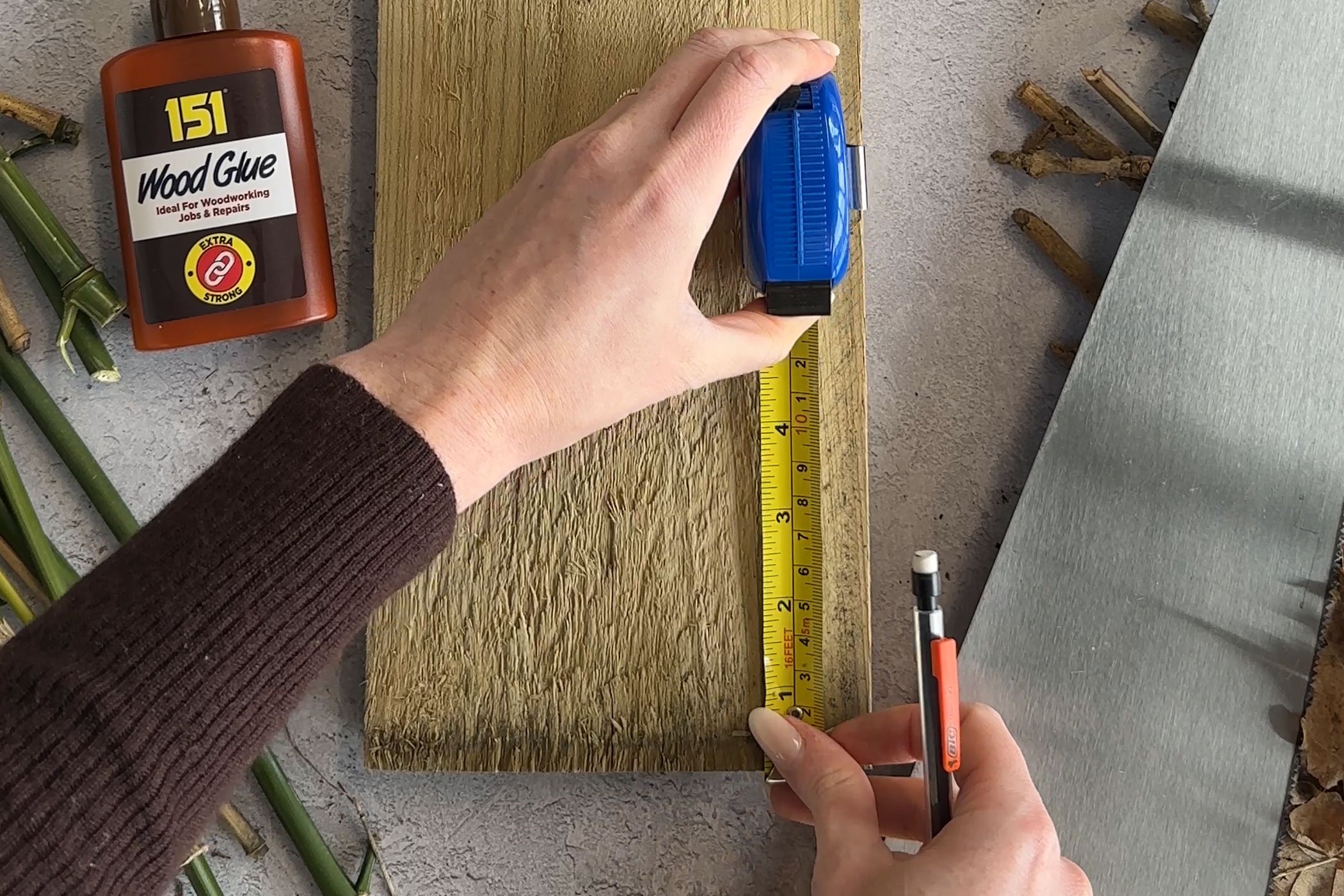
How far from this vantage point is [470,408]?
545 millimetres

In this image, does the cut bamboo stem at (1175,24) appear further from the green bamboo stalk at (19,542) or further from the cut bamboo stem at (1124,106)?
the green bamboo stalk at (19,542)

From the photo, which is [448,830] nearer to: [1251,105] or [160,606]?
[160,606]

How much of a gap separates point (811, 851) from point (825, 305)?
42 centimetres

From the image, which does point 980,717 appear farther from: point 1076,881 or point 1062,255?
point 1062,255

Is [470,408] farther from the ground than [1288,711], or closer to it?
farther from the ground

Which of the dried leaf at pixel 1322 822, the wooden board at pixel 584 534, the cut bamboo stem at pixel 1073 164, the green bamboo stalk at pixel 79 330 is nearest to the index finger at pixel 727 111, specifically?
the wooden board at pixel 584 534

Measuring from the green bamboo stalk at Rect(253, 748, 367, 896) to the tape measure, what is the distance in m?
0.35

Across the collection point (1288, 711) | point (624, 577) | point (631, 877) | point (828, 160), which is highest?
point (828, 160)

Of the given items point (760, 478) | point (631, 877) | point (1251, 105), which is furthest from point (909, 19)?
point (631, 877)

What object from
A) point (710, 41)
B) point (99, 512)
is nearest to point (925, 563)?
point (710, 41)

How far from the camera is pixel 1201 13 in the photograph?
2.48ft

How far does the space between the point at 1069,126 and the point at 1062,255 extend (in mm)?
98

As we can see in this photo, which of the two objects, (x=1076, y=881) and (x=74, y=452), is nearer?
(x=1076, y=881)

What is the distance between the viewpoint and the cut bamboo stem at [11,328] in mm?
752
